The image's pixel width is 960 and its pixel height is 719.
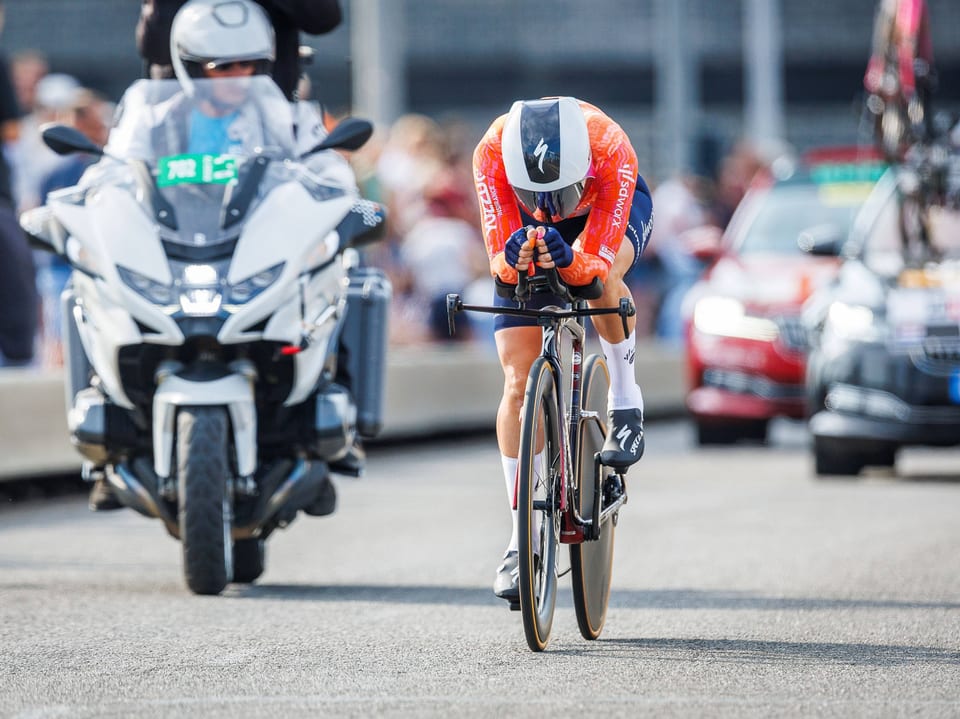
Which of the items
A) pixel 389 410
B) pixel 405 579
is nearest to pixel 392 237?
pixel 389 410

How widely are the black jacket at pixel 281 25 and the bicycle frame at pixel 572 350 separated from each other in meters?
2.61

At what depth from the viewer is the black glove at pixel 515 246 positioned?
6.79m

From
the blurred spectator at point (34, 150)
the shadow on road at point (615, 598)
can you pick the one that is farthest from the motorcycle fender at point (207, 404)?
the blurred spectator at point (34, 150)

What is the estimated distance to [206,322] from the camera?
26.9ft

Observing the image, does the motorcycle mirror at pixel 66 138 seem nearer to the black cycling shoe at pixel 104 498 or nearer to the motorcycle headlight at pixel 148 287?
the motorcycle headlight at pixel 148 287

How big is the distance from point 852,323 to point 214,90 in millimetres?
5385

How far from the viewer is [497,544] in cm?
1041

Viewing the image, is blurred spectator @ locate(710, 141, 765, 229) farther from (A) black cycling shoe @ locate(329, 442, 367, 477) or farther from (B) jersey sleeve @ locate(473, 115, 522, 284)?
(B) jersey sleeve @ locate(473, 115, 522, 284)

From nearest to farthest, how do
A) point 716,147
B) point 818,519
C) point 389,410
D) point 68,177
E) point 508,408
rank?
point 508,408 → point 818,519 → point 68,177 → point 389,410 → point 716,147

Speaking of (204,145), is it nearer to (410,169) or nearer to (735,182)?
(410,169)

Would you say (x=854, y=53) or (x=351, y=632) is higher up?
(x=854, y=53)

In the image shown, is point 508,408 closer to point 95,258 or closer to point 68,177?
point 95,258

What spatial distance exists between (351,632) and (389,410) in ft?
30.4

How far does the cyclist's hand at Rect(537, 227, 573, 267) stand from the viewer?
680cm
